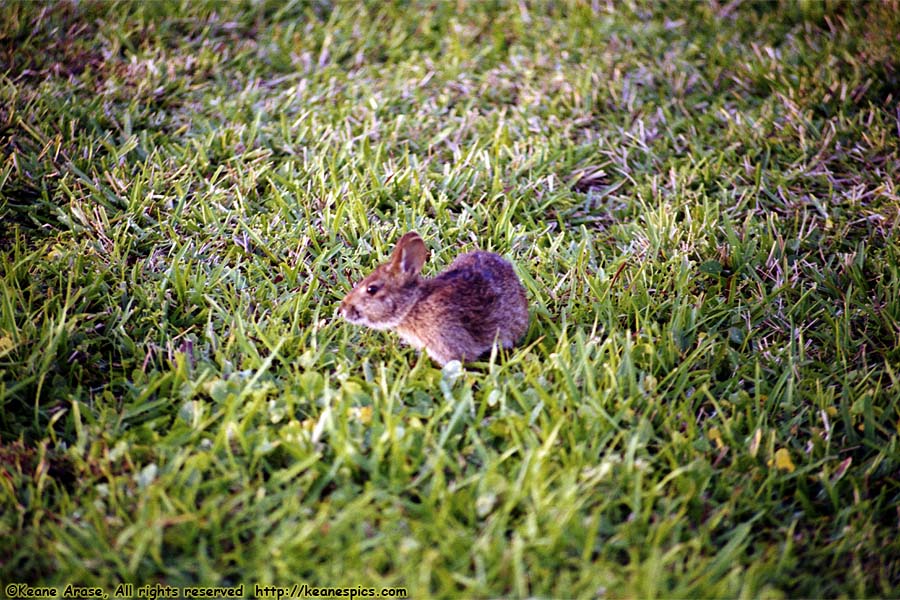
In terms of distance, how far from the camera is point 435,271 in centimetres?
418

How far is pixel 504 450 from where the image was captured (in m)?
3.13

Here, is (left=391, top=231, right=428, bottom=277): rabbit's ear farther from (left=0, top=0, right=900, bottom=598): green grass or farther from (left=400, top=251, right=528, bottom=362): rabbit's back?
(left=0, top=0, right=900, bottom=598): green grass

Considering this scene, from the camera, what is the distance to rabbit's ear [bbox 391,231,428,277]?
347 centimetres

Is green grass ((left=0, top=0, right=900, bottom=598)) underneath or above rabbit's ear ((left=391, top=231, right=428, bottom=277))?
underneath

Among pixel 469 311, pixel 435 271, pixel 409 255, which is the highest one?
pixel 409 255

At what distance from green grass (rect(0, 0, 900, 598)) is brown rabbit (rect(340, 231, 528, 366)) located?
142mm

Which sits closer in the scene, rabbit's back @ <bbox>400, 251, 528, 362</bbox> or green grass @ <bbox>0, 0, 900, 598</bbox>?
green grass @ <bbox>0, 0, 900, 598</bbox>

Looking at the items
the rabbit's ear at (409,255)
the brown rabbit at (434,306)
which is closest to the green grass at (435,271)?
the brown rabbit at (434,306)

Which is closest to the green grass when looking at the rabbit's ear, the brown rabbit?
the brown rabbit

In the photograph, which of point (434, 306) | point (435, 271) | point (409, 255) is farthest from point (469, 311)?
point (435, 271)

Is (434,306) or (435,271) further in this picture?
(435,271)

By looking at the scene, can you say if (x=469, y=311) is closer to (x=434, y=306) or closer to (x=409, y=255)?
(x=434, y=306)

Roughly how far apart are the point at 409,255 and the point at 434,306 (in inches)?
9.5

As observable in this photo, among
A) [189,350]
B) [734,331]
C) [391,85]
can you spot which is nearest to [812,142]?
[734,331]
